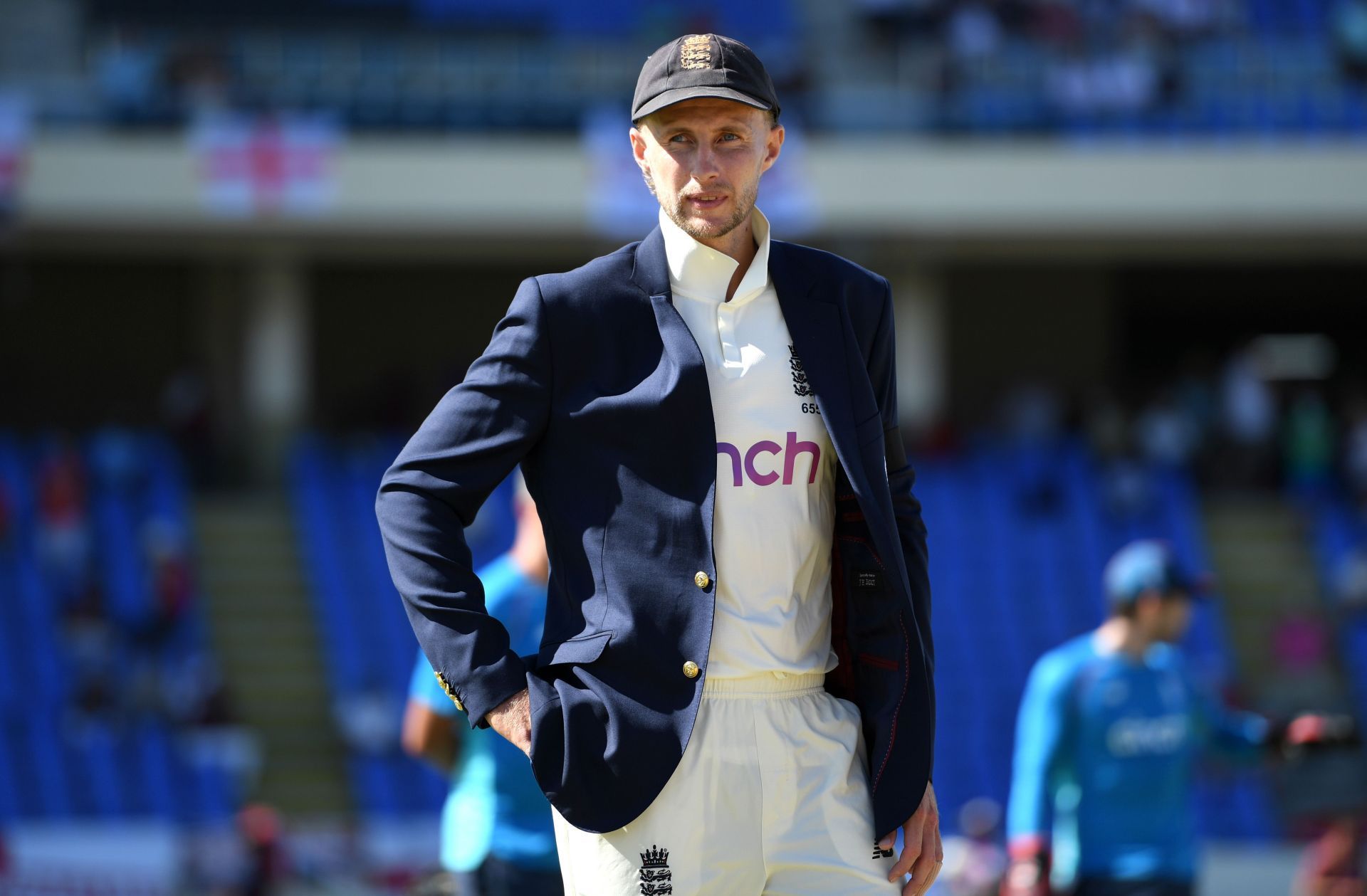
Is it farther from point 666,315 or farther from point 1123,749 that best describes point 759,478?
point 1123,749

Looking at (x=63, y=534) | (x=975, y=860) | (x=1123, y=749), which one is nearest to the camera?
(x=1123, y=749)

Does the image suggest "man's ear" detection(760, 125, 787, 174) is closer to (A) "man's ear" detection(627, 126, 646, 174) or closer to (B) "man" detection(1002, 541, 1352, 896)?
(A) "man's ear" detection(627, 126, 646, 174)

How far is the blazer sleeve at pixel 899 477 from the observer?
2.63 metres

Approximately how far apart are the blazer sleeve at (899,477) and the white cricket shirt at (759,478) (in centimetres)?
13

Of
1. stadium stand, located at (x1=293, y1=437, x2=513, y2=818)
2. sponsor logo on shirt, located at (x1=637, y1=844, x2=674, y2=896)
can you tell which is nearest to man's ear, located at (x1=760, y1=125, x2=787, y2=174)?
sponsor logo on shirt, located at (x1=637, y1=844, x2=674, y2=896)

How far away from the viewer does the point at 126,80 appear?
15.3 m

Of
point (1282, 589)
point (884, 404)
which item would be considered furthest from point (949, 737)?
point (884, 404)

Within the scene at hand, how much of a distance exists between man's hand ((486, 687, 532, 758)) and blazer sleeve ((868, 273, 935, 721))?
1.96 feet

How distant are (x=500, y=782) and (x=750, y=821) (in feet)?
5.36

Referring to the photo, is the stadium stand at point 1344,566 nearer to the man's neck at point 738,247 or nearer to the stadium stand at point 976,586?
the stadium stand at point 976,586

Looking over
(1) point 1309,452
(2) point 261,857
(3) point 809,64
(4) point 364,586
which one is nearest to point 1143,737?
(2) point 261,857

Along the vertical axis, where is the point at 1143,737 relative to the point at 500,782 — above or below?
below

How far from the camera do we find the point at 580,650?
2.44 m

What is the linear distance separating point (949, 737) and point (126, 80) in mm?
8615
